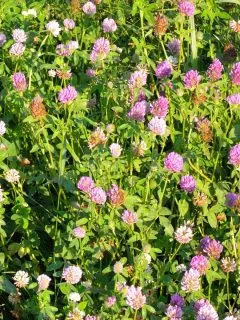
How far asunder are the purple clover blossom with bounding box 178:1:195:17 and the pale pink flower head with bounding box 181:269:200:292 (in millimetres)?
1255

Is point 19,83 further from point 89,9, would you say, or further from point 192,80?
point 89,9

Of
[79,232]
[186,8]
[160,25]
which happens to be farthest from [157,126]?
[186,8]

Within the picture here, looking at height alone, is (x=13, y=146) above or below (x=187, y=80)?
below

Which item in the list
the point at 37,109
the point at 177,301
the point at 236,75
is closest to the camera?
the point at 177,301

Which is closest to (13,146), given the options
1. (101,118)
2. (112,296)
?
(101,118)

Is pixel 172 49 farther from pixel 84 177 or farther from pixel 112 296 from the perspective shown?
pixel 112 296

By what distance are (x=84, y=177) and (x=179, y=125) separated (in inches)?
23.9

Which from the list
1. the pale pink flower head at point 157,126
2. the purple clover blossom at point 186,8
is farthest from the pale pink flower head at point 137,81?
the purple clover blossom at point 186,8

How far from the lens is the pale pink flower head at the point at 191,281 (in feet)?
7.41

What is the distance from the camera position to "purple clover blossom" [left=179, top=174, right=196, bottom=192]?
2492 mm

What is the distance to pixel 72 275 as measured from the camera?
2.30 m

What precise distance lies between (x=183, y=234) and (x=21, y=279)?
0.53 meters

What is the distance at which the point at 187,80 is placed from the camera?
2680 millimetres

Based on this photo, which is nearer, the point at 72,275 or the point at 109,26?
the point at 72,275
